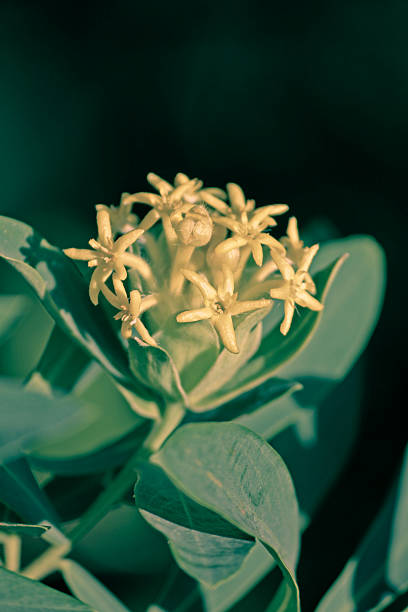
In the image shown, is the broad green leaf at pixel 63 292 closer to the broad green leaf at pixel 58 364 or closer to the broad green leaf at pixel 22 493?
the broad green leaf at pixel 58 364

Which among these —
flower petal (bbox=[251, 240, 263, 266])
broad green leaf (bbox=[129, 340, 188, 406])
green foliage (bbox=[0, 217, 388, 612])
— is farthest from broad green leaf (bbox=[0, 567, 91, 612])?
flower petal (bbox=[251, 240, 263, 266])

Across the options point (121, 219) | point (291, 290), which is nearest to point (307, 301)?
point (291, 290)

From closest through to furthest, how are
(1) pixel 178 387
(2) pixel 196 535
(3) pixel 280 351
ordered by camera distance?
(2) pixel 196 535, (1) pixel 178 387, (3) pixel 280 351

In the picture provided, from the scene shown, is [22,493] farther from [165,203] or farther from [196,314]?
[165,203]

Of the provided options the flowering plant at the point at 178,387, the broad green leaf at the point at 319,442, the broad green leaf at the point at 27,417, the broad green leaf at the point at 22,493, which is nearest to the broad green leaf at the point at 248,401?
the flowering plant at the point at 178,387

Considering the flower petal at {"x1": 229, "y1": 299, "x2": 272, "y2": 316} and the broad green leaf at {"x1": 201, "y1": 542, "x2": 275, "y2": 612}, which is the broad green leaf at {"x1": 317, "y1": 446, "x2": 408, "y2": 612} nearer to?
the broad green leaf at {"x1": 201, "y1": 542, "x2": 275, "y2": 612}

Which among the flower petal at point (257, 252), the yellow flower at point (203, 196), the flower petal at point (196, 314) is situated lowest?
the flower petal at point (196, 314)

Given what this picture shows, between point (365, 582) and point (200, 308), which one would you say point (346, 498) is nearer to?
point (365, 582)
